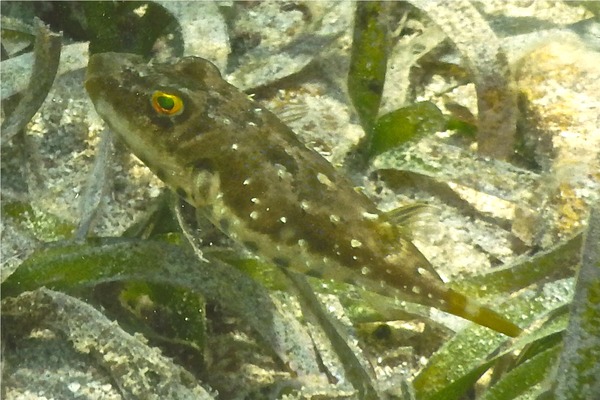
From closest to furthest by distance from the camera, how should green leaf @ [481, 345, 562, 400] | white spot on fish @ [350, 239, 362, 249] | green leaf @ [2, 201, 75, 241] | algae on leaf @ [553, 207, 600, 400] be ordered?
algae on leaf @ [553, 207, 600, 400], white spot on fish @ [350, 239, 362, 249], green leaf @ [481, 345, 562, 400], green leaf @ [2, 201, 75, 241]

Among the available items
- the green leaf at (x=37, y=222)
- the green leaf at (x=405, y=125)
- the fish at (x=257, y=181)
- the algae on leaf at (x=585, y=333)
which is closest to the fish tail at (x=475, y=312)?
the fish at (x=257, y=181)

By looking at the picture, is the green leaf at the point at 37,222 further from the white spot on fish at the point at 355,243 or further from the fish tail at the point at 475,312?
the fish tail at the point at 475,312

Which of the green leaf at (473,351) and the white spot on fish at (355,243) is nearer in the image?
the white spot on fish at (355,243)

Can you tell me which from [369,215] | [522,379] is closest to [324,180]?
[369,215]

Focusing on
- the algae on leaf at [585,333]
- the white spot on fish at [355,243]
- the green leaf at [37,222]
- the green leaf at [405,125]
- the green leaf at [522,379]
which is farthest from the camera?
the green leaf at [405,125]

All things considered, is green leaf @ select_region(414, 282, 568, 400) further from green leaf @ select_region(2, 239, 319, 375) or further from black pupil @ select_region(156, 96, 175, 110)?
black pupil @ select_region(156, 96, 175, 110)

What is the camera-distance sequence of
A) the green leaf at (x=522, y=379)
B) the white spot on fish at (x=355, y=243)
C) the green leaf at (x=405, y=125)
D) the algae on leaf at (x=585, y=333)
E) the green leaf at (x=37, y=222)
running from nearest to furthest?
the algae on leaf at (x=585, y=333) < the white spot on fish at (x=355, y=243) < the green leaf at (x=522, y=379) < the green leaf at (x=37, y=222) < the green leaf at (x=405, y=125)

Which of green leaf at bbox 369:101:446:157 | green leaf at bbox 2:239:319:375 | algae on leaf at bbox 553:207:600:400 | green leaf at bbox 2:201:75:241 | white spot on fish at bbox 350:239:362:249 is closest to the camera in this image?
algae on leaf at bbox 553:207:600:400

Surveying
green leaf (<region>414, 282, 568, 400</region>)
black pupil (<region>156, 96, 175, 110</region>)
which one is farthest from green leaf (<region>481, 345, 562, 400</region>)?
black pupil (<region>156, 96, 175, 110</region>)

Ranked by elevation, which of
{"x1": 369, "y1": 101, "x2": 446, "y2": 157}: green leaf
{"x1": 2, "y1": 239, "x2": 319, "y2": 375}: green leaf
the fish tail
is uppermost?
{"x1": 369, "y1": 101, "x2": 446, "y2": 157}: green leaf
